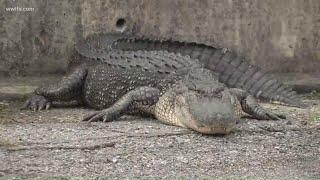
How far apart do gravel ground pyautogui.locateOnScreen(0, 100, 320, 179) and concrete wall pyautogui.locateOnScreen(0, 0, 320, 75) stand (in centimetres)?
161

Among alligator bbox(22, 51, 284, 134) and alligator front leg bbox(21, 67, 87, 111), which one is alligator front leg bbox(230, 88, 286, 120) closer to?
alligator bbox(22, 51, 284, 134)

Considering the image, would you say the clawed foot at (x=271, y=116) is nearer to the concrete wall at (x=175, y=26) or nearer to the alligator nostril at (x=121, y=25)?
the concrete wall at (x=175, y=26)

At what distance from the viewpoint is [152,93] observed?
6.64 m

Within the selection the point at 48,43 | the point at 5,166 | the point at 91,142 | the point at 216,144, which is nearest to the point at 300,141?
the point at 216,144

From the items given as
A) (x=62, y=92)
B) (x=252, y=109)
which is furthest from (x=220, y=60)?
(x=62, y=92)

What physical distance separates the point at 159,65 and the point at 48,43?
1584 mm

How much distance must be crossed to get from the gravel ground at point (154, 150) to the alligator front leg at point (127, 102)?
3.8 inches

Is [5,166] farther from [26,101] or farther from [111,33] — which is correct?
[111,33]

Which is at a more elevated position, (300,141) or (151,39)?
(151,39)

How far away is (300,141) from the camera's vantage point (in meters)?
5.54

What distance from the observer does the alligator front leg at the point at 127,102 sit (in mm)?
6422

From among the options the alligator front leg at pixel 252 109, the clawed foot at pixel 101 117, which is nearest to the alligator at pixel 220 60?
the alligator front leg at pixel 252 109

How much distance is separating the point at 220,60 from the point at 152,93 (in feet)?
4.04

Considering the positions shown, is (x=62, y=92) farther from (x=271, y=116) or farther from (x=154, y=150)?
(x=154, y=150)
